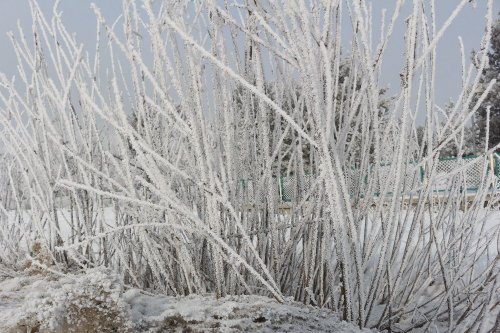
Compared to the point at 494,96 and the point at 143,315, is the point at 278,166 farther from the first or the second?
the point at 494,96

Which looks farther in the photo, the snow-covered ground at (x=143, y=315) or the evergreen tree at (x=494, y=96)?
the evergreen tree at (x=494, y=96)

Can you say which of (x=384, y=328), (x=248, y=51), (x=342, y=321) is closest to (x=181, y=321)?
(x=342, y=321)

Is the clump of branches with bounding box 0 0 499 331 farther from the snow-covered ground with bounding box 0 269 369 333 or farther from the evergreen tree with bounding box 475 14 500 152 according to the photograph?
the evergreen tree with bounding box 475 14 500 152

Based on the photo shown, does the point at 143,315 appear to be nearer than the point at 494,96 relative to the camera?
Yes

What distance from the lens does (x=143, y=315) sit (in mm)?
1578

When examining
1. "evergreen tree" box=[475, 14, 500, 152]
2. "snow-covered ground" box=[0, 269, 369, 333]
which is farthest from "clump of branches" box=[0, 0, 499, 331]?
"evergreen tree" box=[475, 14, 500, 152]

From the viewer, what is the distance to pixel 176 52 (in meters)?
1.84

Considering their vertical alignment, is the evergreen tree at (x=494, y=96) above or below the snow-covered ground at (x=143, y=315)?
above

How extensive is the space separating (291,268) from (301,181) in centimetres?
31

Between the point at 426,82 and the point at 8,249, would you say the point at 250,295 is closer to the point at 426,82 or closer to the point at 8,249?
the point at 426,82

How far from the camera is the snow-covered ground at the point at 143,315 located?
56.8 inches

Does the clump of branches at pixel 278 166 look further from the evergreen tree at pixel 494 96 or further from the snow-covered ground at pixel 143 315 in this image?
the evergreen tree at pixel 494 96

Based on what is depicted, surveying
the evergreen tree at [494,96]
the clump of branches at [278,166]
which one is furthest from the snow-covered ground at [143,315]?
the evergreen tree at [494,96]

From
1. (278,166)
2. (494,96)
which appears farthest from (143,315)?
(494,96)
